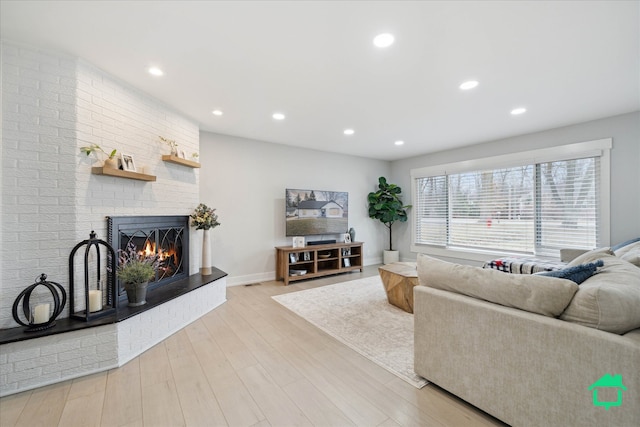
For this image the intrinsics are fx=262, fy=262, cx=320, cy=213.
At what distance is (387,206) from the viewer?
581 centimetres

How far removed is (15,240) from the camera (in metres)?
1.97

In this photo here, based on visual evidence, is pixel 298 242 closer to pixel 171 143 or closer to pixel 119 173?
pixel 171 143

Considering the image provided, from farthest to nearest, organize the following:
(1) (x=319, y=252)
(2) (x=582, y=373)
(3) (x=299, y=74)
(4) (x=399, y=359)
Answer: (1) (x=319, y=252) → (3) (x=299, y=74) → (4) (x=399, y=359) → (2) (x=582, y=373)

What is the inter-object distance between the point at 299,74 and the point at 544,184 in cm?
406

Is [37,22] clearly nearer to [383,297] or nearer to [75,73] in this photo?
[75,73]

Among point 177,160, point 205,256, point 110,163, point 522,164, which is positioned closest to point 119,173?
point 110,163

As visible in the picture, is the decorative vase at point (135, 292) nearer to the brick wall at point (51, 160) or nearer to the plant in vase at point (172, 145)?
the brick wall at point (51, 160)

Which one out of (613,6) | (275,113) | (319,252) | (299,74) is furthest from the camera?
(319,252)

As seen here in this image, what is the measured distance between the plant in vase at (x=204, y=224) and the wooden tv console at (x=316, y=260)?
1299 mm

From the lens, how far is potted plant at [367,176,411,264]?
582 cm

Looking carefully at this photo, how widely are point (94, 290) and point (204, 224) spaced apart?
134 cm

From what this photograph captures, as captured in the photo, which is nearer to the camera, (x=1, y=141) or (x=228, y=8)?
(x=228, y=8)

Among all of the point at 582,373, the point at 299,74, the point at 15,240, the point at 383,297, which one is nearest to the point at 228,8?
the point at 299,74

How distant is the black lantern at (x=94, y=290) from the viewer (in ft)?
6.80
